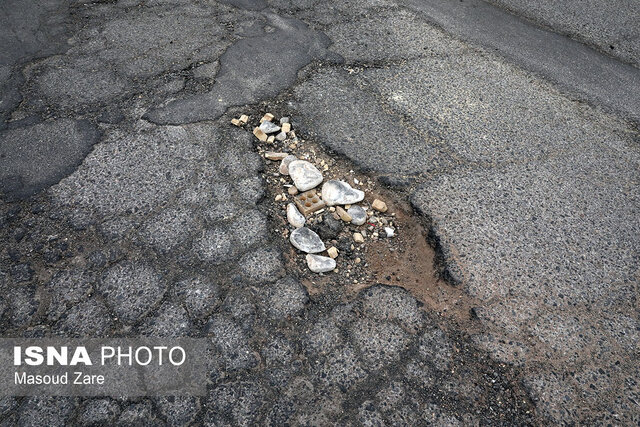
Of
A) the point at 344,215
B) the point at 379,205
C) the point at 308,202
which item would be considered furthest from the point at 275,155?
the point at 379,205

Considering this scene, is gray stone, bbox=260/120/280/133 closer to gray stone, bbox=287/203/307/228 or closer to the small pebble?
the small pebble

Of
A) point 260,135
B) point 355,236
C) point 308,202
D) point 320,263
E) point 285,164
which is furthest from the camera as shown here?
point 260,135

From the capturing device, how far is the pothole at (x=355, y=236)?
211cm

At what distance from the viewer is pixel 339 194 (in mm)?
2467

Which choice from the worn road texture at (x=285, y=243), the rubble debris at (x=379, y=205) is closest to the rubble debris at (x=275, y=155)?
the worn road texture at (x=285, y=243)

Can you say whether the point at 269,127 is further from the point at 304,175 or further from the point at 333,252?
the point at 333,252

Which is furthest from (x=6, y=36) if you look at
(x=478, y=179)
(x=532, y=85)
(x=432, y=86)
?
(x=532, y=85)

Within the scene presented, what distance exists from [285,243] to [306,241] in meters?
0.11

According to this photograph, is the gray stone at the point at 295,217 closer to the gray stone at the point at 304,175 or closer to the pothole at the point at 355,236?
the pothole at the point at 355,236

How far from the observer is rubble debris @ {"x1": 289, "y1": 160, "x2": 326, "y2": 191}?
251 centimetres

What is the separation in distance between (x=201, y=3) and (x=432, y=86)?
245cm

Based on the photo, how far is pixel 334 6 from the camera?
4211mm

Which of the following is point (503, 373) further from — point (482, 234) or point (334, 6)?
point (334, 6)

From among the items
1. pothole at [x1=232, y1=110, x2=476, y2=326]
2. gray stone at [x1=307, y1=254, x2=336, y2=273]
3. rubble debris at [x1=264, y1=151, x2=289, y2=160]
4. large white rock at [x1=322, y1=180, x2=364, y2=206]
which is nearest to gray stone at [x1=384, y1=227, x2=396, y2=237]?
pothole at [x1=232, y1=110, x2=476, y2=326]
